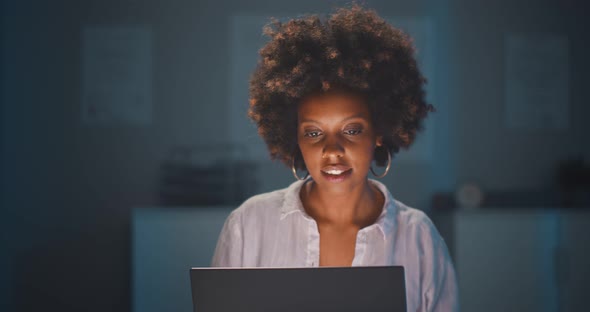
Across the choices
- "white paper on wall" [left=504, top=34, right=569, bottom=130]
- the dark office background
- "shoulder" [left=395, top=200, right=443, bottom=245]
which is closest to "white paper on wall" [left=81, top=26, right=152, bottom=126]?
the dark office background

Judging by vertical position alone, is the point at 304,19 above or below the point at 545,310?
above

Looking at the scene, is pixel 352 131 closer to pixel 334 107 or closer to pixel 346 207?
pixel 334 107

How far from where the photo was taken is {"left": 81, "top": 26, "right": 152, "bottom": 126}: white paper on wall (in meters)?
3.30

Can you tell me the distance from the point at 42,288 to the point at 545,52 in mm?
3106

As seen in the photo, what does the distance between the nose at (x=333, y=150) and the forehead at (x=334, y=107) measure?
0.20 ft

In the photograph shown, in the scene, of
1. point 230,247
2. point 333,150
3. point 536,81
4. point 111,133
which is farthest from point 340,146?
point 536,81

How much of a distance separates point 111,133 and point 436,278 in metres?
2.33

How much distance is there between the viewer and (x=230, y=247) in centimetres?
145

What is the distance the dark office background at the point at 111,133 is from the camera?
10.7 ft

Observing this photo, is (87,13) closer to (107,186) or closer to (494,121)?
(107,186)

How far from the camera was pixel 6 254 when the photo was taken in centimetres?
326

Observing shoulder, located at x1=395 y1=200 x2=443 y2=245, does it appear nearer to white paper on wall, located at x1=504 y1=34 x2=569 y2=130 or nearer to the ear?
the ear

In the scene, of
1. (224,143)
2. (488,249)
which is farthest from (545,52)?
(224,143)

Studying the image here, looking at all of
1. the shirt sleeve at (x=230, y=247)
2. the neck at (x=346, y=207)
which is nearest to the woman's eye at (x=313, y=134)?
the neck at (x=346, y=207)
